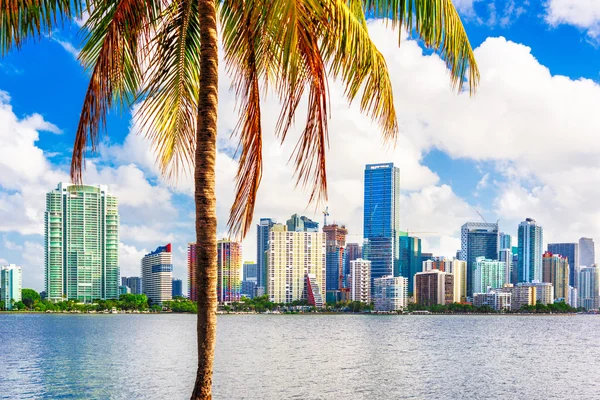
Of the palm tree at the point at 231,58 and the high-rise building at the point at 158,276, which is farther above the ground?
the palm tree at the point at 231,58

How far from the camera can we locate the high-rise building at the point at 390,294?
598ft

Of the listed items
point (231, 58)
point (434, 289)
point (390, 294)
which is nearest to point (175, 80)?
point (231, 58)

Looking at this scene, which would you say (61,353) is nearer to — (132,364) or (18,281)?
(132,364)

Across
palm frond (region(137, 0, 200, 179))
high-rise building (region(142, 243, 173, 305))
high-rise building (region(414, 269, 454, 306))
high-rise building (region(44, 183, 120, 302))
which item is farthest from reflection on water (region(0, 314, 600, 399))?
high-rise building (region(414, 269, 454, 306))

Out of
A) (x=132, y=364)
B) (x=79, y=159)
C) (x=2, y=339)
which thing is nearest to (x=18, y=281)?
(x=2, y=339)

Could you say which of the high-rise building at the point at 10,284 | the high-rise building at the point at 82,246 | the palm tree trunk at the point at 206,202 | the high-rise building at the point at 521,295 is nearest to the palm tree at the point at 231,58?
the palm tree trunk at the point at 206,202

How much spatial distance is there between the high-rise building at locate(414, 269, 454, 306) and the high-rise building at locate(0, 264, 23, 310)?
10147 centimetres

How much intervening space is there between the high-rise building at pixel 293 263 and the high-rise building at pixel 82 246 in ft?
132

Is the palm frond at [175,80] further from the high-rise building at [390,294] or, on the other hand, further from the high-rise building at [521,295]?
the high-rise building at [521,295]

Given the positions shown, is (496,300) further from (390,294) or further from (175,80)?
(175,80)

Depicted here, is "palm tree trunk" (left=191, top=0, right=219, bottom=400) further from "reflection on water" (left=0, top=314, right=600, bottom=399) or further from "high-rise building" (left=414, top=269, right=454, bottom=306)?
"high-rise building" (left=414, top=269, right=454, bottom=306)

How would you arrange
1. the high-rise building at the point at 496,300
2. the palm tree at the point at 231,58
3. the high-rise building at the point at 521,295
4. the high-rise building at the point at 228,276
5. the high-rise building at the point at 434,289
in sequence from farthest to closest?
the high-rise building at the point at 434,289, the high-rise building at the point at 521,295, the high-rise building at the point at 496,300, the high-rise building at the point at 228,276, the palm tree at the point at 231,58

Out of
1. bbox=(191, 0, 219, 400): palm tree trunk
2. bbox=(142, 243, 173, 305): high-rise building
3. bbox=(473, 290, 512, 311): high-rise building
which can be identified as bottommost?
bbox=(473, 290, 512, 311): high-rise building

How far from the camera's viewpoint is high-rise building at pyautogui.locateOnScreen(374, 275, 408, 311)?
182 m
